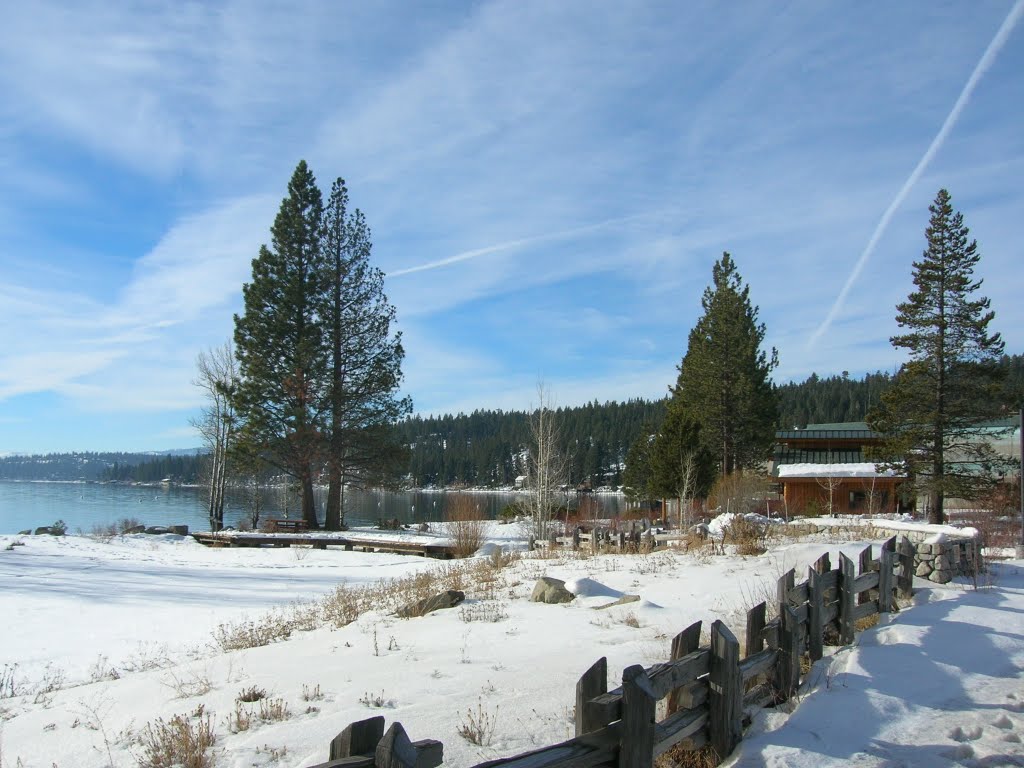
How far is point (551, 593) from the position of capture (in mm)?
11055

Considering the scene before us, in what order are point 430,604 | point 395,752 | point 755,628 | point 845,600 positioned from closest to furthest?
point 395,752 → point 755,628 → point 845,600 → point 430,604

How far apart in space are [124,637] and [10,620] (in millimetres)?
2953

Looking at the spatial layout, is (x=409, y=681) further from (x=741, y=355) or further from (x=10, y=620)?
(x=741, y=355)

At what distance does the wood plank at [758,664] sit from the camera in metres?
5.04

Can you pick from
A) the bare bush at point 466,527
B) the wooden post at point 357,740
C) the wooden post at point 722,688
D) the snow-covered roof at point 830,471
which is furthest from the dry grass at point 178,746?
the snow-covered roof at point 830,471

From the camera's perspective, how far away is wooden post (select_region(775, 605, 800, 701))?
566 cm

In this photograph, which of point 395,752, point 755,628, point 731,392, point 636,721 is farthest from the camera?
point 731,392

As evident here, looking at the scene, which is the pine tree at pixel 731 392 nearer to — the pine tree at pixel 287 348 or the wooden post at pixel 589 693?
the pine tree at pixel 287 348

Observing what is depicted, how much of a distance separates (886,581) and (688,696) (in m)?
4.73

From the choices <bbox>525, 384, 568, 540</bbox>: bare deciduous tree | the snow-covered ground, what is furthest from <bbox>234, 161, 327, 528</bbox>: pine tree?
the snow-covered ground

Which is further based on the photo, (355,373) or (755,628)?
(355,373)

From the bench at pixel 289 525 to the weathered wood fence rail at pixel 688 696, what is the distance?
28774 millimetres

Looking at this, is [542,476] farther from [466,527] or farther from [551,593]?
[551,593]

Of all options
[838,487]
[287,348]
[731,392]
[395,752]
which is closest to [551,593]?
[395,752]
